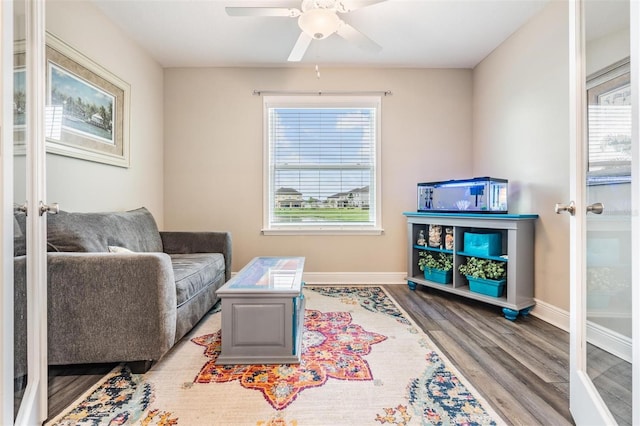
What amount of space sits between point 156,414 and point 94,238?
1198 mm

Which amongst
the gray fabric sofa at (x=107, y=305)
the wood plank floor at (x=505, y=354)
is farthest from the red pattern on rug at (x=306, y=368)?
the wood plank floor at (x=505, y=354)

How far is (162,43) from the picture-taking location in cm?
292

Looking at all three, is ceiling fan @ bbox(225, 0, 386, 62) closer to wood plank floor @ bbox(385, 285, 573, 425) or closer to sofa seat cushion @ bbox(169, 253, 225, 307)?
sofa seat cushion @ bbox(169, 253, 225, 307)

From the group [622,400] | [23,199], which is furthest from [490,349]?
[23,199]

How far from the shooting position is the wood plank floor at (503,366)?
130 cm

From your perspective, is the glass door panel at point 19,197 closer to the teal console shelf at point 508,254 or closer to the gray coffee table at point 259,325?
the gray coffee table at point 259,325

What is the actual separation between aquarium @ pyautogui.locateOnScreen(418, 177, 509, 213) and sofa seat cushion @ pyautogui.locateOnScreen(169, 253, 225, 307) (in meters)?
2.21

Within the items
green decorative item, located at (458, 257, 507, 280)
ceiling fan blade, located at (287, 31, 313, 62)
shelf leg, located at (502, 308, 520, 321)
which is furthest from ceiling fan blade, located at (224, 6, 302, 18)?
shelf leg, located at (502, 308, 520, 321)

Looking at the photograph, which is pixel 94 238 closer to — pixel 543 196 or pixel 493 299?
pixel 493 299

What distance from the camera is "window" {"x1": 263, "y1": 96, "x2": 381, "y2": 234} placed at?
11.4ft

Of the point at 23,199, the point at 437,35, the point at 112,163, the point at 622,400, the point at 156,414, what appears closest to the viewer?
the point at 622,400

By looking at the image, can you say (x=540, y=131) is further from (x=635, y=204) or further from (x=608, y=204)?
(x=635, y=204)

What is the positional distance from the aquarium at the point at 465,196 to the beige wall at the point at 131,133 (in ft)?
9.83

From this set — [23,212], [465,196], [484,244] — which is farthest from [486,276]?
[23,212]
